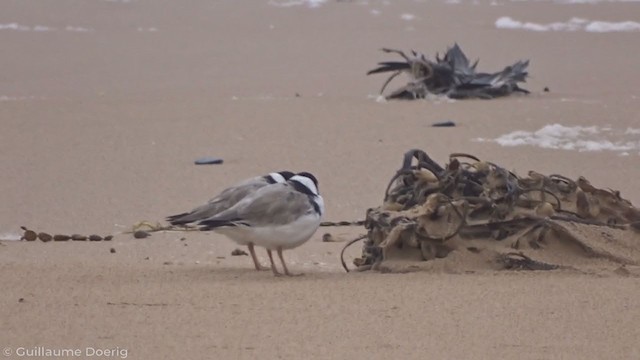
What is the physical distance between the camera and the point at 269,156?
33.1 feet

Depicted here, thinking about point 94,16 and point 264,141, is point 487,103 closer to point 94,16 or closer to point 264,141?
point 264,141

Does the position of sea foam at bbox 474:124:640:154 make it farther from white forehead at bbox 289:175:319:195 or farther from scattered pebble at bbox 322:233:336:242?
white forehead at bbox 289:175:319:195

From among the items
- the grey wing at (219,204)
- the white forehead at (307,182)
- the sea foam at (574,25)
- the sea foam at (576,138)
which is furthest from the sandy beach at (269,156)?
the white forehead at (307,182)

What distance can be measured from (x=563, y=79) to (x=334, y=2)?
5.92m

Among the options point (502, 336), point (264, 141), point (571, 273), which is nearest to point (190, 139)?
point (264, 141)

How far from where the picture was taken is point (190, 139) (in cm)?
1066

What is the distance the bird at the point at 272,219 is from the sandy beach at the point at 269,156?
221mm

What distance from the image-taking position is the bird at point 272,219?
21.7 feet

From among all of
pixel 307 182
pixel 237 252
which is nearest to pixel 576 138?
pixel 237 252

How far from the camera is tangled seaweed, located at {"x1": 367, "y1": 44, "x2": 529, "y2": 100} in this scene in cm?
1217

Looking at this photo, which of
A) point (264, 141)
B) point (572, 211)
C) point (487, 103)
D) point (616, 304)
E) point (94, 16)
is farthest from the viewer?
point (94, 16)

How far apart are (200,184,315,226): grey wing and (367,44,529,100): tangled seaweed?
5556 millimetres

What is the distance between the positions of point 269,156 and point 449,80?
2843mm

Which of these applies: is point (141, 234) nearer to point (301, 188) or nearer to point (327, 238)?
point (327, 238)
